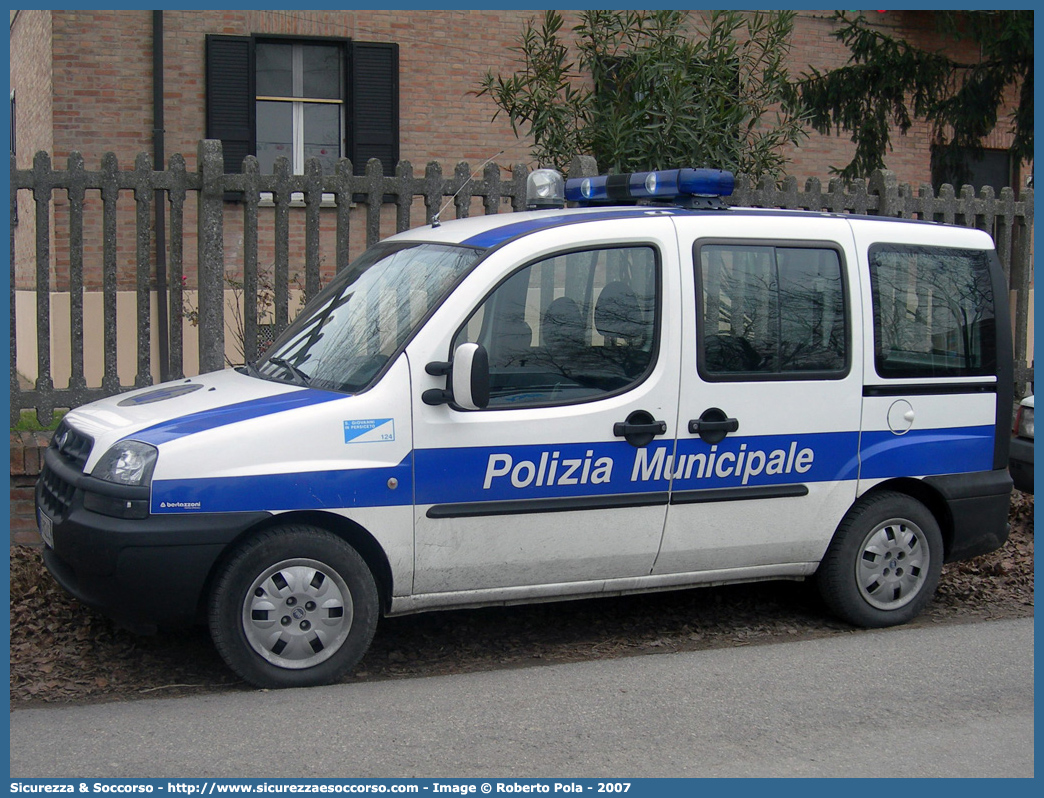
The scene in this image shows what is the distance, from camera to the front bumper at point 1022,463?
7934mm

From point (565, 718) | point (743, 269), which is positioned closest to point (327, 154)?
point (743, 269)

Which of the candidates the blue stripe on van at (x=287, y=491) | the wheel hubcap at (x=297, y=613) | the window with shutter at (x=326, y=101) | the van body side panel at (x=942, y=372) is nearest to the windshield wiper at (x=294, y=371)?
the blue stripe on van at (x=287, y=491)

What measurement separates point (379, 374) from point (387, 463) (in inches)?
15.5

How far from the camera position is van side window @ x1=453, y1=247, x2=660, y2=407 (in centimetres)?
543

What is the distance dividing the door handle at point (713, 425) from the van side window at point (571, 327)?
37 centimetres

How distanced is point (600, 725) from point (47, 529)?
2597 millimetres

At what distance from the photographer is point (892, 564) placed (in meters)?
6.32

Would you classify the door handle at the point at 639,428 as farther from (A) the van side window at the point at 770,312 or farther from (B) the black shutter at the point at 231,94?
(B) the black shutter at the point at 231,94

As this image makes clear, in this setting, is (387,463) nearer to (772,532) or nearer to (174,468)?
(174,468)

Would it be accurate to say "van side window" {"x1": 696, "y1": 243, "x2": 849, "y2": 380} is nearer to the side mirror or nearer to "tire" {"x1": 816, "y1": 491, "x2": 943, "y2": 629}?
"tire" {"x1": 816, "y1": 491, "x2": 943, "y2": 629}

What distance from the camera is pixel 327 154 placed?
1426 centimetres

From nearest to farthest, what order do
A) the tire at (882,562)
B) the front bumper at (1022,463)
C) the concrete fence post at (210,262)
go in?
1. the tire at (882,562)
2. the concrete fence post at (210,262)
3. the front bumper at (1022,463)

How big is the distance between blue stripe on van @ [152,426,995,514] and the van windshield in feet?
1.58
